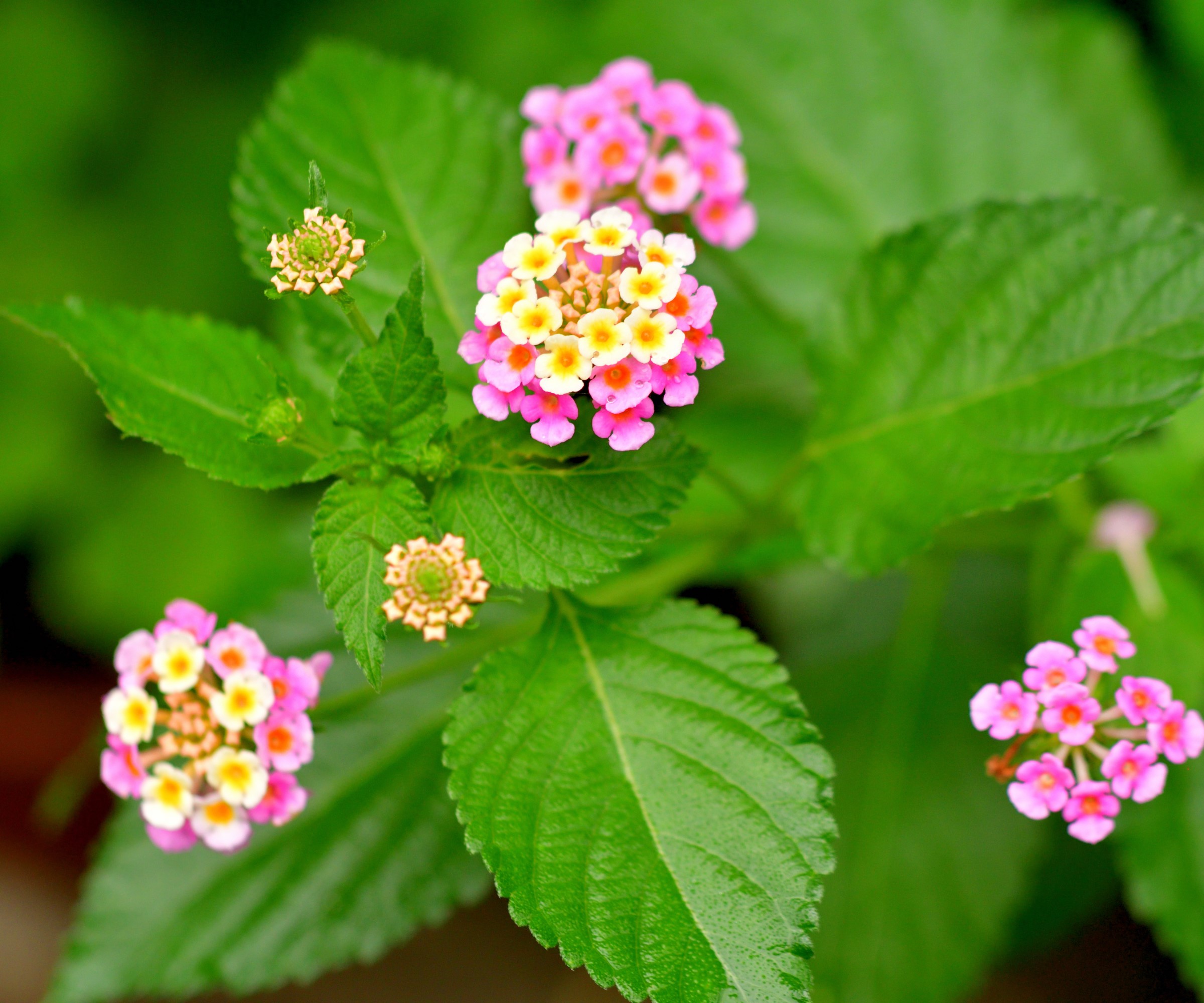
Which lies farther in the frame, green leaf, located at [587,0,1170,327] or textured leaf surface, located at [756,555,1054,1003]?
green leaf, located at [587,0,1170,327]

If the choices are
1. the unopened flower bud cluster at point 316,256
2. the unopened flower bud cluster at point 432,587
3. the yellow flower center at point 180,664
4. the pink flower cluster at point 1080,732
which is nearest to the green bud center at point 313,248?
the unopened flower bud cluster at point 316,256

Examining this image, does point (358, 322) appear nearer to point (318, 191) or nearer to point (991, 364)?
point (318, 191)

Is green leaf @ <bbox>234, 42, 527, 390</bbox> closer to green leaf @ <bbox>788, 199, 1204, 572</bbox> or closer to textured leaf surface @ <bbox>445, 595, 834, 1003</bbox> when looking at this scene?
textured leaf surface @ <bbox>445, 595, 834, 1003</bbox>

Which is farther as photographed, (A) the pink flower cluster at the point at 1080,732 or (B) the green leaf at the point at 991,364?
(B) the green leaf at the point at 991,364

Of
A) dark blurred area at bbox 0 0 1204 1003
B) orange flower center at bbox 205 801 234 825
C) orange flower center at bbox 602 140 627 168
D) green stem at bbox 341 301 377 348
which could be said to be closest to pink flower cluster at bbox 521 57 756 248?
orange flower center at bbox 602 140 627 168

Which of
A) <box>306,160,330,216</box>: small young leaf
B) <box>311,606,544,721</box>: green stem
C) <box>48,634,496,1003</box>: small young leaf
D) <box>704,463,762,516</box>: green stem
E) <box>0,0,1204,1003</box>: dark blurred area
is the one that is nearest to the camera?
<box>306,160,330,216</box>: small young leaf

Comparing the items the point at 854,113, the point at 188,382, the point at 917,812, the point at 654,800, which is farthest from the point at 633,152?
the point at 917,812

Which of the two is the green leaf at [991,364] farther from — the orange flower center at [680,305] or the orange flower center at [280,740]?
the orange flower center at [280,740]
